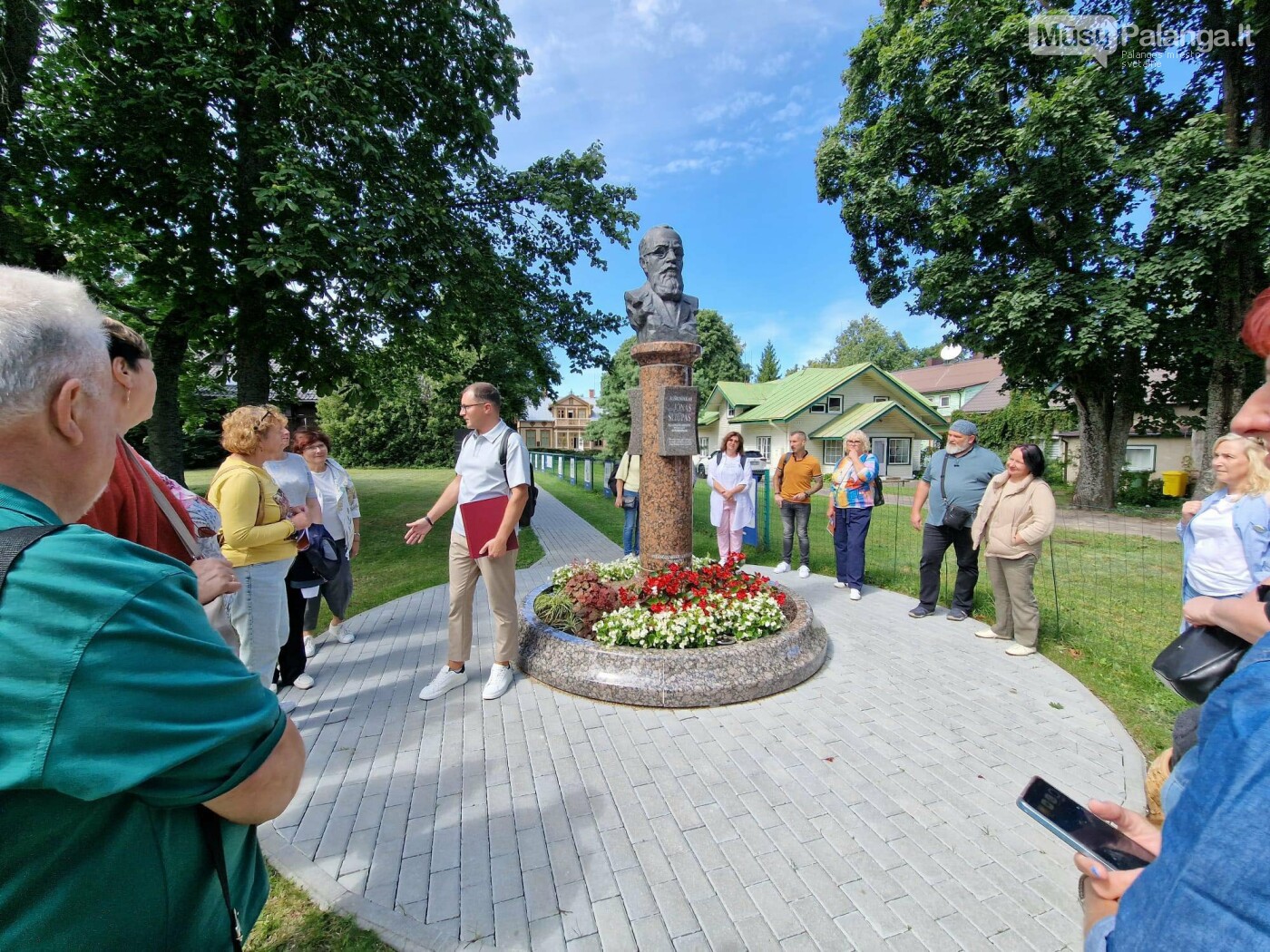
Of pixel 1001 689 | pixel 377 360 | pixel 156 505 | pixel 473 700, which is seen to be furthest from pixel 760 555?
pixel 377 360

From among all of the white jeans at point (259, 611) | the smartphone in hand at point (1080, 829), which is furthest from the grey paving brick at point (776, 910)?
the white jeans at point (259, 611)

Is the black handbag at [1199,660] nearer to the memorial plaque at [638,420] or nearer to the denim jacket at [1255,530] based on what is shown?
the denim jacket at [1255,530]

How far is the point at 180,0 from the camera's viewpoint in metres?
7.36

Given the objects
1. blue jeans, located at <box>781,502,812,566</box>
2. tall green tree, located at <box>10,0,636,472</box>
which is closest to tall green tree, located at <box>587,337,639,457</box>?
tall green tree, located at <box>10,0,636,472</box>

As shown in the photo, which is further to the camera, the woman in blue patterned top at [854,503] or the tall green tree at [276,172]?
the tall green tree at [276,172]

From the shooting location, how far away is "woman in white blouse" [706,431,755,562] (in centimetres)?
723

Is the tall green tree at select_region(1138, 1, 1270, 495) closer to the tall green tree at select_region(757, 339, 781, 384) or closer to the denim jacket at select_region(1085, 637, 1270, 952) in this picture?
the denim jacket at select_region(1085, 637, 1270, 952)

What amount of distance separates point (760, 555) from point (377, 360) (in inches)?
388

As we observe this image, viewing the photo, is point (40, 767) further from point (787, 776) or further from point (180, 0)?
point (180, 0)

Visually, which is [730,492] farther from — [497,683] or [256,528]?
[256,528]

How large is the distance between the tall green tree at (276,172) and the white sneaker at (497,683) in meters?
5.81

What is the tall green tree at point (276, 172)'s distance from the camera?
7.36m

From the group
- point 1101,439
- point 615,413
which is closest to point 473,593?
point 1101,439

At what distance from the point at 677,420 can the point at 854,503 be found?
2692 mm
